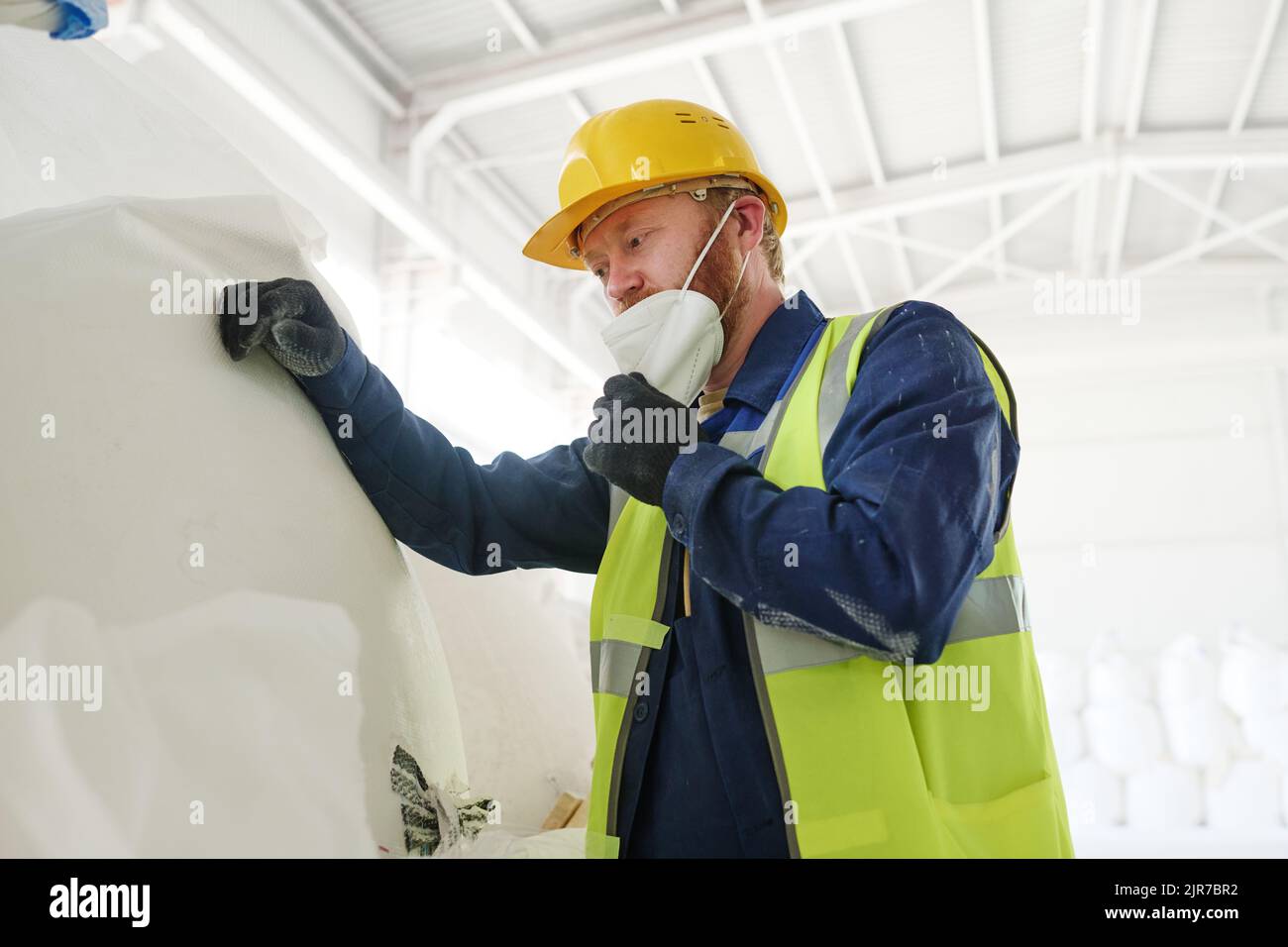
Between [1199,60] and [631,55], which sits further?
[1199,60]

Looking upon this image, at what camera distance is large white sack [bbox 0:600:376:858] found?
102 cm

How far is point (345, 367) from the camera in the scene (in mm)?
1554

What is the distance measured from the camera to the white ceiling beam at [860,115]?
6.56 m

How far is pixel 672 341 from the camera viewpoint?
1.65 metres

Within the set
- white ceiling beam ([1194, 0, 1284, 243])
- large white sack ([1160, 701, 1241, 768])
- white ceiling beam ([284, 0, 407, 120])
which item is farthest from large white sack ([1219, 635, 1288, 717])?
white ceiling beam ([284, 0, 407, 120])

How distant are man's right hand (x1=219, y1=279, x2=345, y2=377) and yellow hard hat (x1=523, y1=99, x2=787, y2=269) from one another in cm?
48

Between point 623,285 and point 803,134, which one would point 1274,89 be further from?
point 623,285

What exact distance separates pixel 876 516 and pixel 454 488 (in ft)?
2.64

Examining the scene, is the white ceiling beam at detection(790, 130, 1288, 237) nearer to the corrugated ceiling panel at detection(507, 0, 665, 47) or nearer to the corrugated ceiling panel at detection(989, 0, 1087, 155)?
the corrugated ceiling panel at detection(989, 0, 1087, 155)

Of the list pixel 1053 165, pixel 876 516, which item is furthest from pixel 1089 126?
pixel 876 516

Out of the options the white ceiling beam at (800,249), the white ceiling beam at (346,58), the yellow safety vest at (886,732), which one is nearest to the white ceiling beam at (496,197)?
the white ceiling beam at (346,58)

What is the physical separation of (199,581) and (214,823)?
0.26 meters
